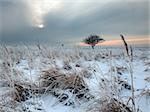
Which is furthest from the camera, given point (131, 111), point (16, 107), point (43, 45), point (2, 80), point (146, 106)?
point (43, 45)

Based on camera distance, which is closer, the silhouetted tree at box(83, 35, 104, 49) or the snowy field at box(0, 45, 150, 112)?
the snowy field at box(0, 45, 150, 112)

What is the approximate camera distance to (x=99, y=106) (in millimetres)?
2469

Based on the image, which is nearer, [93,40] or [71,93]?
[71,93]

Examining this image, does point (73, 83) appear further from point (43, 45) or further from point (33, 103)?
point (43, 45)

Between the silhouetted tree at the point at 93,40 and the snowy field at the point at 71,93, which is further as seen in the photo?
the silhouetted tree at the point at 93,40

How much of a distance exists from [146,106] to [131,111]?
1.05 ft

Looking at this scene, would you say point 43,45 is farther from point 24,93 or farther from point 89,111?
point 89,111

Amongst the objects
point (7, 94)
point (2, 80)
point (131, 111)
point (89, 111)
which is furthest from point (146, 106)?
point (2, 80)

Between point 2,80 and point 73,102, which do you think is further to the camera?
point 2,80

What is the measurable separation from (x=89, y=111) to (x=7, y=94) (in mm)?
1007

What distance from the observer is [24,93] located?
304 cm

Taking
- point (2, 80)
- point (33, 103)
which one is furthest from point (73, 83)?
point (2, 80)

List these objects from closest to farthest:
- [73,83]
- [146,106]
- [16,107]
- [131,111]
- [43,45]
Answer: [131,111] → [146,106] → [16,107] → [73,83] → [43,45]

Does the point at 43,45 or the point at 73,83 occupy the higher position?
the point at 43,45
